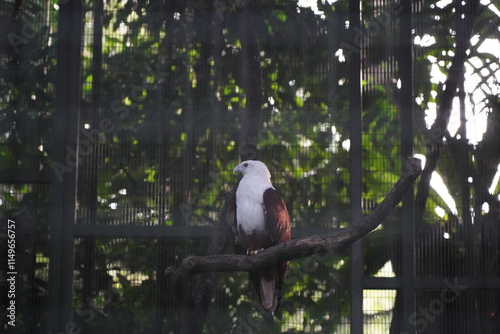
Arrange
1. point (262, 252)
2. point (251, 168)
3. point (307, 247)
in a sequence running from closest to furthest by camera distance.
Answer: point (307, 247) < point (262, 252) < point (251, 168)

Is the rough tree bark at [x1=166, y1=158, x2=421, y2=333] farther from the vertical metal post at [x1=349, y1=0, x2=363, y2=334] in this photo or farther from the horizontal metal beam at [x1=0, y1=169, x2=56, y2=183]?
the horizontal metal beam at [x1=0, y1=169, x2=56, y2=183]

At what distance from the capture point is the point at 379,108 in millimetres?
1962

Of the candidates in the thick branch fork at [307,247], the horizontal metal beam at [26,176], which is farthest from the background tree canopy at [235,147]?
the thick branch fork at [307,247]

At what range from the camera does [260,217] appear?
74.8 inches

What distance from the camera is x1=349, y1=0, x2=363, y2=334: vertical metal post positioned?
6.11 ft

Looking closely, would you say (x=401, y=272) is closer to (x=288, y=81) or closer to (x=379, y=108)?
(x=379, y=108)

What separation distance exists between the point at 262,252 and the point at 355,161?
0.44 meters

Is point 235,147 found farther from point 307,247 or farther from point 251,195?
point 307,247

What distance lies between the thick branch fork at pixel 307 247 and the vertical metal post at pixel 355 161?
24 cm

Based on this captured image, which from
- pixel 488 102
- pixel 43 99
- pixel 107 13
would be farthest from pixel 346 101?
pixel 43 99

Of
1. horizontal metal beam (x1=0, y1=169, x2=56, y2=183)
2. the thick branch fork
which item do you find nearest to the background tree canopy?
horizontal metal beam (x1=0, y1=169, x2=56, y2=183)

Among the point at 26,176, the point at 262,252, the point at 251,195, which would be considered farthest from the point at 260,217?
the point at 26,176

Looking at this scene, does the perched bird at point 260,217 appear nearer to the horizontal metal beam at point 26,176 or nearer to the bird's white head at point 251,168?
the bird's white head at point 251,168

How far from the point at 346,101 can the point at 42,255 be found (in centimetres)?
106
